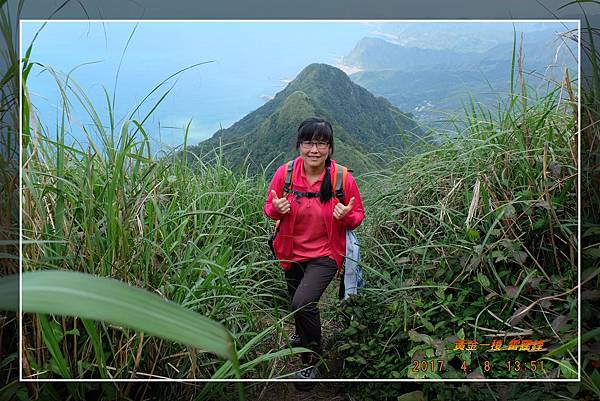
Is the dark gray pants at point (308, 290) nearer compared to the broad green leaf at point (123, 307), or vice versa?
the broad green leaf at point (123, 307)

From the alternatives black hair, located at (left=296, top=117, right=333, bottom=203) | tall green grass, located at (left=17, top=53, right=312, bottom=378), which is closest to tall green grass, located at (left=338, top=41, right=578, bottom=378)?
black hair, located at (left=296, top=117, right=333, bottom=203)

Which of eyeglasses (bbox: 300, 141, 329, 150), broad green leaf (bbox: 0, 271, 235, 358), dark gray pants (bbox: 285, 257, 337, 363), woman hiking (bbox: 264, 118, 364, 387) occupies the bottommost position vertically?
dark gray pants (bbox: 285, 257, 337, 363)

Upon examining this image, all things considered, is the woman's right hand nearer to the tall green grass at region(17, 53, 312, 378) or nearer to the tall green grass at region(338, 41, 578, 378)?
the tall green grass at region(17, 53, 312, 378)

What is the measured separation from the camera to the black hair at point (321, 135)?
1627 mm

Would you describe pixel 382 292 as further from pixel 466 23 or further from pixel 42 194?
pixel 42 194

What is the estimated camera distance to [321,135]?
1646 millimetres

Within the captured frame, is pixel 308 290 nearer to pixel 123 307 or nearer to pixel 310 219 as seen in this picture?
pixel 310 219

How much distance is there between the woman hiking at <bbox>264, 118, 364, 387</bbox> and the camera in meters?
1.63

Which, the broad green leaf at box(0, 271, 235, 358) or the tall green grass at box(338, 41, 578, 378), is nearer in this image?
the broad green leaf at box(0, 271, 235, 358)

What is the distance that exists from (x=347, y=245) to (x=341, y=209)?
10 centimetres

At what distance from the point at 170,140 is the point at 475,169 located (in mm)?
810
